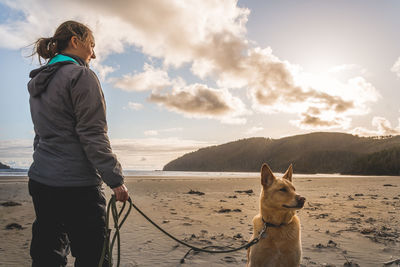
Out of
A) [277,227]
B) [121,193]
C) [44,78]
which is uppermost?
[44,78]

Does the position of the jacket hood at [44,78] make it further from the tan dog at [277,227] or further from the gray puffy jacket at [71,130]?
the tan dog at [277,227]

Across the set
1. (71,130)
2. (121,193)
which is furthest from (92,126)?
(121,193)

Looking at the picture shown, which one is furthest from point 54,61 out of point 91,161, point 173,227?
point 173,227

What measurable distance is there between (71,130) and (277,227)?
2.97 meters

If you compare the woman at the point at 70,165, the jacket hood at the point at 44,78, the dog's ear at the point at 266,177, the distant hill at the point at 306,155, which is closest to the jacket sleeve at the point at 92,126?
the woman at the point at 70,165

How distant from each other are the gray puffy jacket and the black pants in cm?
9

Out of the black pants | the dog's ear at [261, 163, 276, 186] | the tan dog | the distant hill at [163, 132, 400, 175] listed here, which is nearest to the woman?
the black pants

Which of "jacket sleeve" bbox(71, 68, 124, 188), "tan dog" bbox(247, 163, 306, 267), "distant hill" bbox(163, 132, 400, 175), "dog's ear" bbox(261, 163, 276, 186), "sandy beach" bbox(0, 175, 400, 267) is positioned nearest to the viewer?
"jacket sleeve" bbox(71, 68, 124, 188)

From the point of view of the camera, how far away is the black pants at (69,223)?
7.08 feet

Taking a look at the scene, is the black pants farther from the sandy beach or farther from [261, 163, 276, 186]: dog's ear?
[261, 163, 276, 186]: dog's ear

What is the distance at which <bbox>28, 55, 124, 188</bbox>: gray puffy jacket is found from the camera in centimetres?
212

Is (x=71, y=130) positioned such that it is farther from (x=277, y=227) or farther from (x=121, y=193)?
(x=277, y=227)

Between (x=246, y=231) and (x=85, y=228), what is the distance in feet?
15.4

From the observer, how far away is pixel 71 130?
2.22 meters
